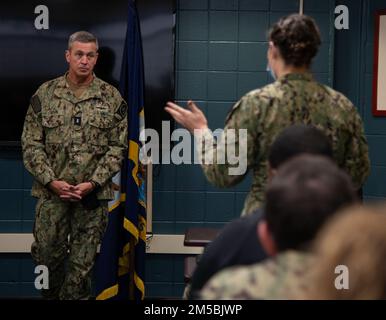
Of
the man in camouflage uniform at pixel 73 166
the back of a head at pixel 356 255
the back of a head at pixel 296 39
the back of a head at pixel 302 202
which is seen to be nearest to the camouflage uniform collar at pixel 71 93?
the man in camouflage uniform at pixel 73 166

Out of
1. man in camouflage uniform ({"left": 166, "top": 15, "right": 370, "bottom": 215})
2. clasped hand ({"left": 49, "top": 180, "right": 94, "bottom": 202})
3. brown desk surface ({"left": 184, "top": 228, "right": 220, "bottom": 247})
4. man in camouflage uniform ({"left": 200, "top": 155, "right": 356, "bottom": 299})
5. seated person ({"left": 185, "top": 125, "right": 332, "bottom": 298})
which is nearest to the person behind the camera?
man in camouflage uniform ({"left": 200, "top": 155, "right": 356, "bottom": 299})

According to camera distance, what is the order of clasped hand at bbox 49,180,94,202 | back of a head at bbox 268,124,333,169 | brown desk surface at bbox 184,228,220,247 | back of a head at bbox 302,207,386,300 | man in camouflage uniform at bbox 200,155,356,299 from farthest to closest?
1. clasped hand at bbox 49,180,94,202
2. brown desk surface at bbox 184,228,220,247
3. back of a head at bbox 268,124,333,169
4. man in camouflage uniform at bbox 200,155,356,299
5. back of a head at bbox 302,207,386,300

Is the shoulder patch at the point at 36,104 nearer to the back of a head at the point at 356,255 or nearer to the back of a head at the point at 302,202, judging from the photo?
the back of a head at the point at 302,202

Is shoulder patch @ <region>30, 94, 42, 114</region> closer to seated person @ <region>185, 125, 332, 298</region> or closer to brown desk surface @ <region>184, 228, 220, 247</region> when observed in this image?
brown desk surface @ <region>184, 228, 220, 247</region>

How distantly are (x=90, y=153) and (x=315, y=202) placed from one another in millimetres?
2701

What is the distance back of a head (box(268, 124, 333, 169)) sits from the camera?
188 cm

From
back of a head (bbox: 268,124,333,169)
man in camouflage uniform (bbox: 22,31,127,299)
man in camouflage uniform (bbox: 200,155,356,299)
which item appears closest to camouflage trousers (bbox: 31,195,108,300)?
man in camouflage uniform (bbox: 22,31,127,299)

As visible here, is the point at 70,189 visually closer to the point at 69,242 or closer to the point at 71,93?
the point at 69,242

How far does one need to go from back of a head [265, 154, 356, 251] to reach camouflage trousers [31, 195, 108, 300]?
2.64m

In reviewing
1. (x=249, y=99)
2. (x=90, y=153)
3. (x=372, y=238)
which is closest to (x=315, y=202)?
(x=372, y=238)

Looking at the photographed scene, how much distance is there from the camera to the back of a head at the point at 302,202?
1.20 metres

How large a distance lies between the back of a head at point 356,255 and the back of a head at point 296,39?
138 cm

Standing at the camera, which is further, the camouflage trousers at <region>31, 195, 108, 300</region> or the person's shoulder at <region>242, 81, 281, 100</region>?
the camouflage trousers at <region>31, 195, 108, 300</region>

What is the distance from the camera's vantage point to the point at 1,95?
450cm
